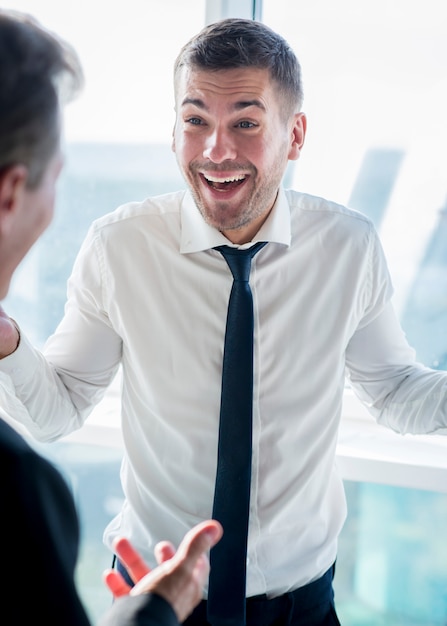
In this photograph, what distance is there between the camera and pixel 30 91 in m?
0.75

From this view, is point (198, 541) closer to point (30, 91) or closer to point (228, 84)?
point (30, 91)

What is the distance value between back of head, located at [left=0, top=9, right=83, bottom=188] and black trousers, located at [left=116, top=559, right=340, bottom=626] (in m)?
1.07

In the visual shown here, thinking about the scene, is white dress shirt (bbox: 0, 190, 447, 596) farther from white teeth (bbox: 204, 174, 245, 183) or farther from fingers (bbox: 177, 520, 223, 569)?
fingers (bbox: 177, 520, 223, 569)

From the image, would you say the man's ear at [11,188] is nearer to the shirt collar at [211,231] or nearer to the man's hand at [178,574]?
the man's hand at [178,574]

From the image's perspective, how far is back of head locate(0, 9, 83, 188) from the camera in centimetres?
74

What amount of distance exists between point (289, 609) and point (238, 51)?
1.18 meters

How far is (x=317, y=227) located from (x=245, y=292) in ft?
0.87

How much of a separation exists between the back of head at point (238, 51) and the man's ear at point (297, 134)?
3.6 inches

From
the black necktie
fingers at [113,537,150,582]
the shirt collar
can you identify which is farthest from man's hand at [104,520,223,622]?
the shirt collar

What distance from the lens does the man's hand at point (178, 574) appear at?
3.05 ft

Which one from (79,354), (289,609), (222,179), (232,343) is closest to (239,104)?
(222,179)

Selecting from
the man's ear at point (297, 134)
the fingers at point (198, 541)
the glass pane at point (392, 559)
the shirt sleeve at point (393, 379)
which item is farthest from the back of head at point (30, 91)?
the glass pane at point (392, 559)

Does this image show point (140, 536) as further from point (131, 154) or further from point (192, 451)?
point (131, 154)

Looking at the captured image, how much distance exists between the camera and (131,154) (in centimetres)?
239
